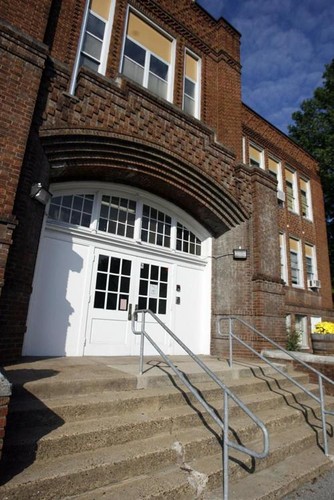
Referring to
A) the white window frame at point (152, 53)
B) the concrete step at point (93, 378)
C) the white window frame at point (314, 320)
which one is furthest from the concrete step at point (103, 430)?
the white window frame at point (314, 320)

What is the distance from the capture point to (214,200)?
25.2ft

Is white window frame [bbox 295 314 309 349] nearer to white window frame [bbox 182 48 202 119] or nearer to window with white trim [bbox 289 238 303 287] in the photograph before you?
window with white trim [bbox 289 238 303 287]

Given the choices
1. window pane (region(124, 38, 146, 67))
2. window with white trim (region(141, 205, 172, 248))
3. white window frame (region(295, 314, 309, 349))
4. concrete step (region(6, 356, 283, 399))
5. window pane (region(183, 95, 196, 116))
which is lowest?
concrete step (region(6, 356, 283, 399))

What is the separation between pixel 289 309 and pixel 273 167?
600 cm

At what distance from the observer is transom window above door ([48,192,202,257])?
635 centimetres

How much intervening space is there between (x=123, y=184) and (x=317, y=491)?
19.7 ft

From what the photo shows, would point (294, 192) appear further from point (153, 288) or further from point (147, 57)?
point (153, 288)

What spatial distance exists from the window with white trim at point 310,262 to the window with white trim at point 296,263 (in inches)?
25.0

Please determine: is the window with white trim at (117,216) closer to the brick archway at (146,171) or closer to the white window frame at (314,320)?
the brick archway at (146,171)

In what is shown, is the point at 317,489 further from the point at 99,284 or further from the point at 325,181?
the point at 325,181

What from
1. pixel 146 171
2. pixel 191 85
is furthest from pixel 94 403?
pixel 191 85

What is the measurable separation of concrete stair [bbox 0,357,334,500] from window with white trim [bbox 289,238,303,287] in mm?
8978

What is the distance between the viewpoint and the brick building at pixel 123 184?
16.3 ft

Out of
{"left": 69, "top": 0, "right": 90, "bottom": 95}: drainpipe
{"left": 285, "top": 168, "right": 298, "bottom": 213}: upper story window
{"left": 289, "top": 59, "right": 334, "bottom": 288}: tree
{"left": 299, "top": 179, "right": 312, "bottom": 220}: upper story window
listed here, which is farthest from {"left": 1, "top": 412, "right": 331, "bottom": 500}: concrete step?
{"left": 289, "top": 59, "right": 334, "bottom": 288}: tree
